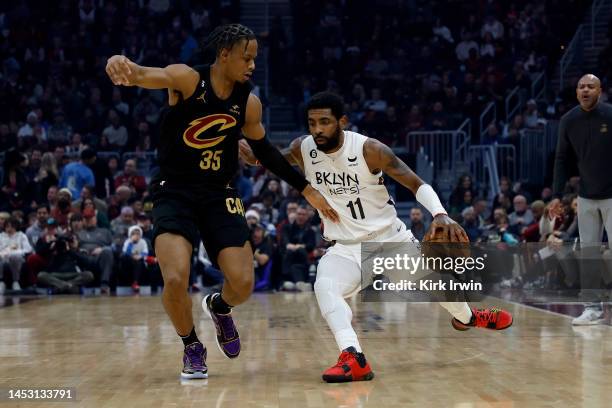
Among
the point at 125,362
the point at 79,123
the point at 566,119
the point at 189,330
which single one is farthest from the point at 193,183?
the point at 79,123

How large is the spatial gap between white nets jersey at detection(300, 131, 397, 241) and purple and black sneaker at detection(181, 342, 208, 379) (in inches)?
46.3

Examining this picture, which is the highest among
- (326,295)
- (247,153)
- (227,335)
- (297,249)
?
(247,153)

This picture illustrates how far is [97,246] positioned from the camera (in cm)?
1509

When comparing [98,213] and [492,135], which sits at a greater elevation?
[492,135]

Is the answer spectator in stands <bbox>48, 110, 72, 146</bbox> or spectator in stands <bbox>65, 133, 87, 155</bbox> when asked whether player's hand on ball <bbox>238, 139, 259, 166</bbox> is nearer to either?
spectator in stands <bbox>65, 133, 87, 155</bbox>

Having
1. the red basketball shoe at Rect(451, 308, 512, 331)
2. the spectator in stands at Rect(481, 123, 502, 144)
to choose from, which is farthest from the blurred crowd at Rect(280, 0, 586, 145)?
the red basketball shoe at Rect(451, 308, 512, 331)

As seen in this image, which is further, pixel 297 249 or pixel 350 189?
pixel 297 249

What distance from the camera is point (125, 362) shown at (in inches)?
267

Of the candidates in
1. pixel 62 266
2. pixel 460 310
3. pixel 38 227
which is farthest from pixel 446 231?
pixel 38 227

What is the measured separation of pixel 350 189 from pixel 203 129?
109cm

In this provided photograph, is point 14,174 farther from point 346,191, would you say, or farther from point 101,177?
point 346,191

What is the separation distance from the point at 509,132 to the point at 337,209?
43.6 ft

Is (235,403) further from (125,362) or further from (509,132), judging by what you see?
(509,132)

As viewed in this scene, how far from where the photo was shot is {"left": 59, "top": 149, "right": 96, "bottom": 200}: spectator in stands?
1653 centimetres
